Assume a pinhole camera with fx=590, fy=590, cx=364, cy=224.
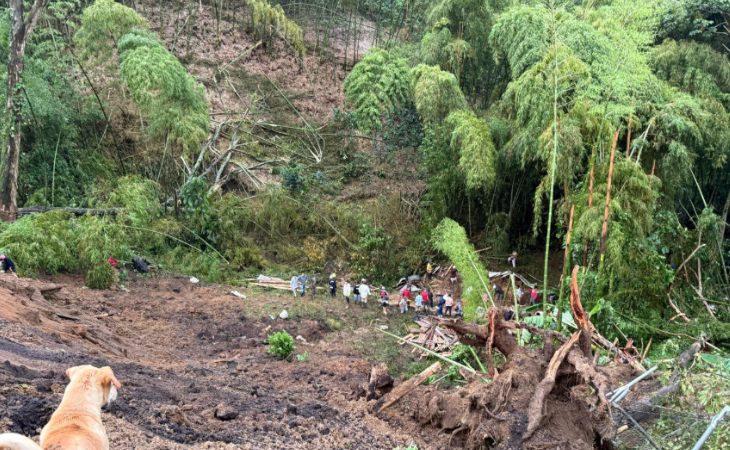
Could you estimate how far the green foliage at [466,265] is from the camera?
7.78 meters

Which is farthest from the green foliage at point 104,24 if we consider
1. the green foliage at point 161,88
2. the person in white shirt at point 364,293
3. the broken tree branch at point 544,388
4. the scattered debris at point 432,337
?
the broken tree branch at point 544,388

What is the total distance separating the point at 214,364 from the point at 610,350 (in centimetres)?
393

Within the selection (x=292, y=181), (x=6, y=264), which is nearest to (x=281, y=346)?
(x=6, y=264)

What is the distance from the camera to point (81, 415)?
2.49m

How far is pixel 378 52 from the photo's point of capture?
12109 millimetres

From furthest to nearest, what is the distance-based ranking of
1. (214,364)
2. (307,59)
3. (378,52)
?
(307,59) < (378,52) < (214,364)

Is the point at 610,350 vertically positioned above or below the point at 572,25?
below

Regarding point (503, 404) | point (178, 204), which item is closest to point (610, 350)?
point (503, 404)

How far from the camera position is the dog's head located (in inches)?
104

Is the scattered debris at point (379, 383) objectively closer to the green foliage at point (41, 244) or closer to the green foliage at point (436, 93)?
the green foliage at point (41, 244)

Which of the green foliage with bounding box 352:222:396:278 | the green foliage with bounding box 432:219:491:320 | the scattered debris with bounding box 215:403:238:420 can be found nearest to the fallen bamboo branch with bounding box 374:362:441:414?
the scattered debris with bounding box 215:403:238:420

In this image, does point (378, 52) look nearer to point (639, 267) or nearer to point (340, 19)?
point (340, 19)

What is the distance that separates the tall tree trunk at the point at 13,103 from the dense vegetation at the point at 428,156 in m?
0.25

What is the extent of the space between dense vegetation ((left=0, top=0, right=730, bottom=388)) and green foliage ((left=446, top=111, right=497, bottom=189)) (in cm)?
4
